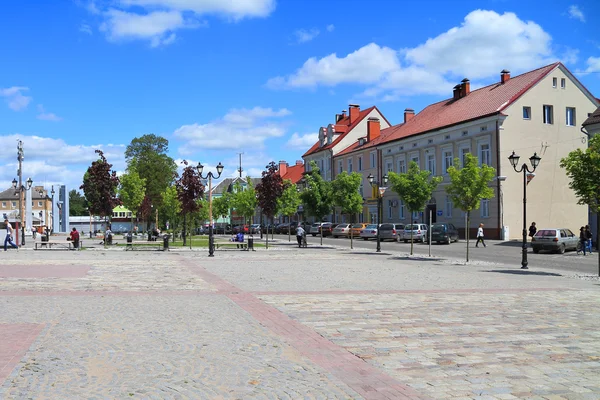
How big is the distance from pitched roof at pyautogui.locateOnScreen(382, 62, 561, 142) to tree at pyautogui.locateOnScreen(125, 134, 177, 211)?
33.4 metres

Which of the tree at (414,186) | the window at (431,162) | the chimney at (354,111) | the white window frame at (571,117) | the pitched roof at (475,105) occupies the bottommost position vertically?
the tree at (414,186)

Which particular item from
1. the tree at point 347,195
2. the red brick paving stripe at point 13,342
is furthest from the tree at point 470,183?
the red brick paving stripe at point 13,342

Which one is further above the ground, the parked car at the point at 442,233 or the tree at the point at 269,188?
the tree at the point at 269,188

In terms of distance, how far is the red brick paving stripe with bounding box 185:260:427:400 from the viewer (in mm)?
5672

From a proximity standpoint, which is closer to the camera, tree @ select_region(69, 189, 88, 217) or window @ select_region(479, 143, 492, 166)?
window @ select_region(479, 143, 492, 166)

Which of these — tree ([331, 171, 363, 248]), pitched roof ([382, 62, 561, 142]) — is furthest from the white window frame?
tree ([331, 171, 363, 248])

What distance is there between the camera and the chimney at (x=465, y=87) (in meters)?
56.3

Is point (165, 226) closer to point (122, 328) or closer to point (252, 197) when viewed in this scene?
point (252, 197)

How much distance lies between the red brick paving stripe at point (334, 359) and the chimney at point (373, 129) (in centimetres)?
6015

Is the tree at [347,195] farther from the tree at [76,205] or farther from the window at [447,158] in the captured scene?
the tree at [76,205]

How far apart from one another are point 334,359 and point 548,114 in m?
46.0

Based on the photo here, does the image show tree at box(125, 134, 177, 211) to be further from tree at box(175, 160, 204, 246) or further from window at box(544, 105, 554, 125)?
window at box(544, 105, 554, 125)

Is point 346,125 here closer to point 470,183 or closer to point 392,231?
point 392,231

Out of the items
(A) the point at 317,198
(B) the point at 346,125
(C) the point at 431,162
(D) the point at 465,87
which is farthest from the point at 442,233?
(B) the point at 346,125
